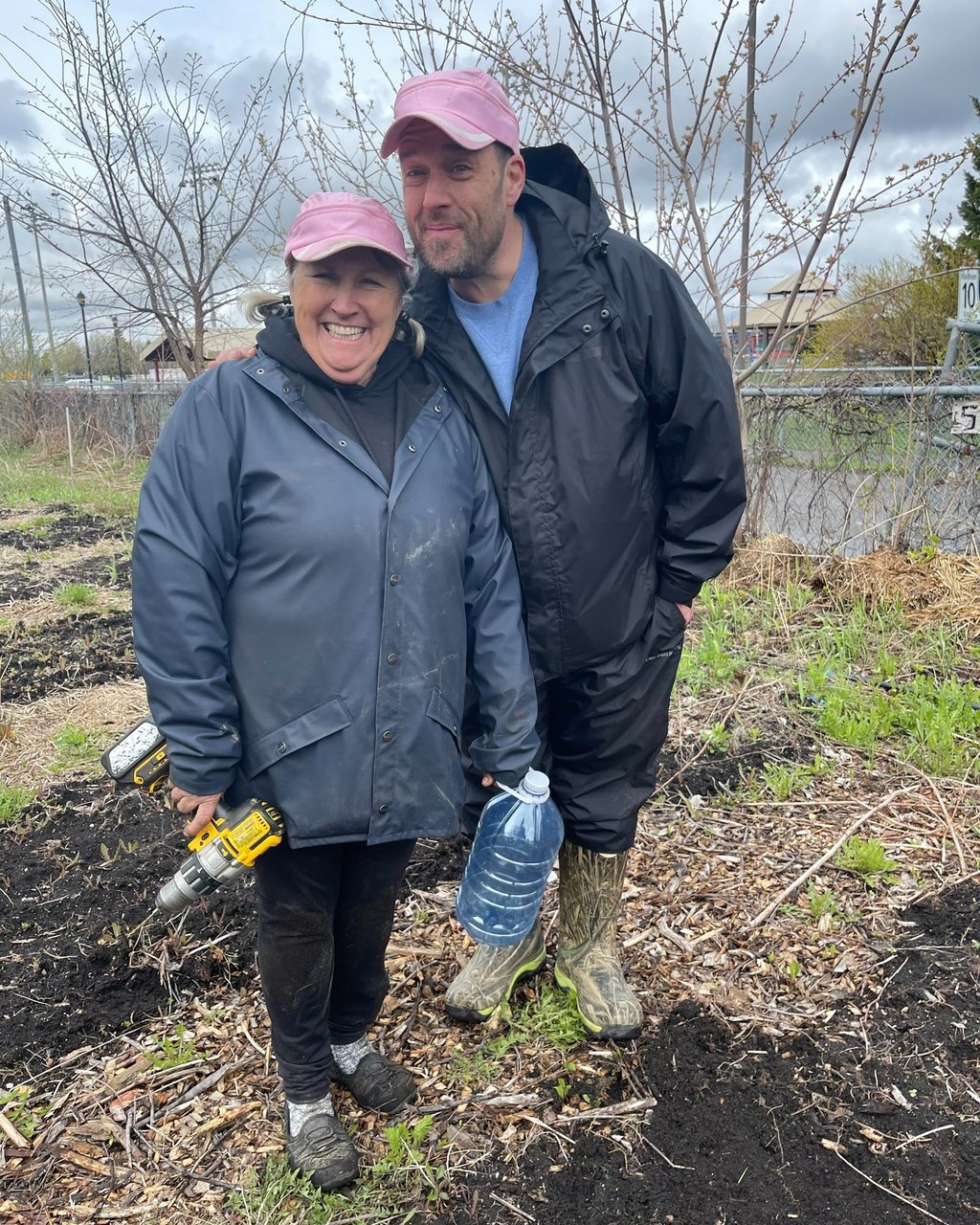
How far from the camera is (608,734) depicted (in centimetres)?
262

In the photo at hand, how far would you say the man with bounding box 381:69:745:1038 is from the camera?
229 cm

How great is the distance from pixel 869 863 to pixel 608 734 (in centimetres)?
136

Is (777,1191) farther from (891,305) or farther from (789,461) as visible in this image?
(891,305)

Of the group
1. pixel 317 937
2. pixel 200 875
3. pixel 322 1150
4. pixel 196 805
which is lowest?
pixel 322 1150

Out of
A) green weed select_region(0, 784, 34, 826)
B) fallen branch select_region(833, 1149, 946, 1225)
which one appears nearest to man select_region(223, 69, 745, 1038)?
fallen branch select_region(833, 1149, 946, 1225)

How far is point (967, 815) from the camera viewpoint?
3629 millimetres

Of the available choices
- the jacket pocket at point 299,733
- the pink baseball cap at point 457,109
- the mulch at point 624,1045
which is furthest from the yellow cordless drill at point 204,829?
the pink baseball cap at point 457,109

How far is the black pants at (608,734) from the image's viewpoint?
8.44ft

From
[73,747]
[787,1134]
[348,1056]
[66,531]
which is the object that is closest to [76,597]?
[73,747]

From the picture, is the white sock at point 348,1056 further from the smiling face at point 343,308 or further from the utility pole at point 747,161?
the utility pole at point 747,161

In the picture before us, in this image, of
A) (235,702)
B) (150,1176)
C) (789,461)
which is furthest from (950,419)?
(150,1176)

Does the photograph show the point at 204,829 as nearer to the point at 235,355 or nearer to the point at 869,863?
the point at 235,355

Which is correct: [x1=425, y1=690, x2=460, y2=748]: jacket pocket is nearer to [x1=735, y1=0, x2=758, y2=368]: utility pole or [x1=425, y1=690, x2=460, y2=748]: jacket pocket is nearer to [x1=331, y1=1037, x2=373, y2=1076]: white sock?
[x1=331, y1=1037, x2=373, y2=1076]: white sock

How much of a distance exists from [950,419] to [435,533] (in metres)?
5.17
